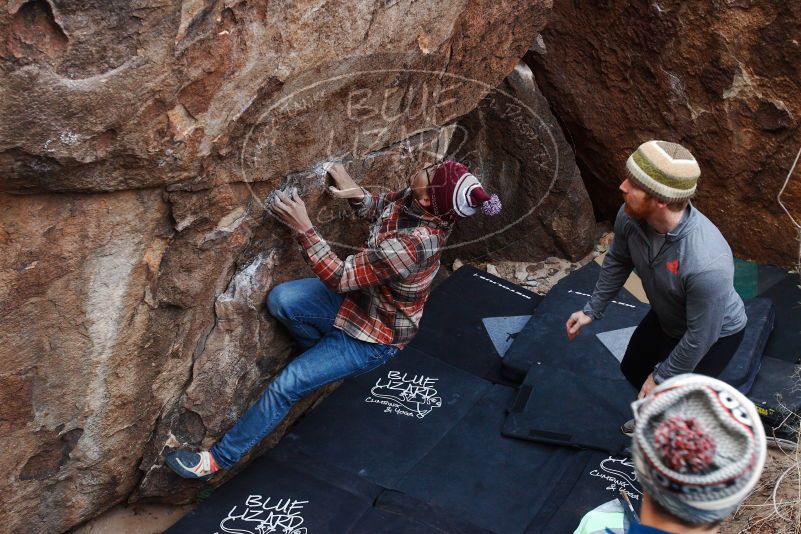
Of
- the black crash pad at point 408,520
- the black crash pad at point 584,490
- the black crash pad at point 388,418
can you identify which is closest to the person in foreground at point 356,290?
the black crash pad at point 388,418

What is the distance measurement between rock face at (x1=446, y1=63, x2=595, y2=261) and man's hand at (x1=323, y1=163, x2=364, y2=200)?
168 centimetres

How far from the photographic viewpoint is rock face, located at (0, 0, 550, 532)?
7.72ft

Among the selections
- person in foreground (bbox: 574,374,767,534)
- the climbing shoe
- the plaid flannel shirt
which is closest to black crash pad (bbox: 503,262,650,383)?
the plaid flannel shirt

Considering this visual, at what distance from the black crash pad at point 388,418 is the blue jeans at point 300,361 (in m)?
0.32

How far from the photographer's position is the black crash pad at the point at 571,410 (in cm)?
357

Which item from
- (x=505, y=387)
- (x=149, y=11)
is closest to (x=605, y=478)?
(x=505, y=387)

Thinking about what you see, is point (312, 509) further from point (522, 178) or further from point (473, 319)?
point (522, 178)

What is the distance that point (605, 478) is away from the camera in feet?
11.0

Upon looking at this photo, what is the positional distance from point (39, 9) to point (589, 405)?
2.67m

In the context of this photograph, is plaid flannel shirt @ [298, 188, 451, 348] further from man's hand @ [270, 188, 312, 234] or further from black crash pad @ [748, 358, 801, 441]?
black crash pad @ [748, 358, 801, 441]

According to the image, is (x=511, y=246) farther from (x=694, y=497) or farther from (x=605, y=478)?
(x=694, y=497)

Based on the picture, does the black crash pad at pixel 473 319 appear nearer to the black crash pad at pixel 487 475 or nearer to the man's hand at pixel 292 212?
the black crash pad at pixel 487 475

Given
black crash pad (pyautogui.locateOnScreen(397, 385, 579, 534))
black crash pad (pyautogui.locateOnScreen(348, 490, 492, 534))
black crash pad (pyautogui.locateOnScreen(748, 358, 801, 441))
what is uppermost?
black crash pad (pyautogui.locateOnScreen(348, 490, 492, 534))

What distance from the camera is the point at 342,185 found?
3383 mm
